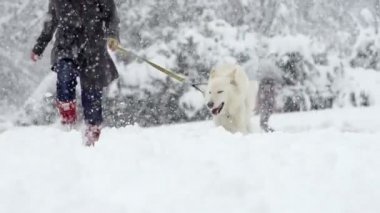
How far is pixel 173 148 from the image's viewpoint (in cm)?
351

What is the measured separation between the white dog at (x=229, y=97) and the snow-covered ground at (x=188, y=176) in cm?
172

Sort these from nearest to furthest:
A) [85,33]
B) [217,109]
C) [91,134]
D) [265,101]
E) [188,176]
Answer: [188,176]
[91,134]
[85,33]
[217,109]
[265,101]

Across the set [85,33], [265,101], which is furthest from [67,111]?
[265,101]

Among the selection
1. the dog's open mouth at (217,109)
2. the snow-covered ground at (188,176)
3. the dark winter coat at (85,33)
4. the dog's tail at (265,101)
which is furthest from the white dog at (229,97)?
the snow-covered ground at (188,176)

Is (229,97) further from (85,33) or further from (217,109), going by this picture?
(85,33)

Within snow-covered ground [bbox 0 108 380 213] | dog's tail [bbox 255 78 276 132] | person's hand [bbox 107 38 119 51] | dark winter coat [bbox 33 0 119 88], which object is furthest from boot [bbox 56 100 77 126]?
dog's tail [bbox 255 78 276 132]

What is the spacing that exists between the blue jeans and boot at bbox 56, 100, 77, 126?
30 millimetres

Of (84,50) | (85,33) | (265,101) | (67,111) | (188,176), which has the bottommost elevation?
(188,176)

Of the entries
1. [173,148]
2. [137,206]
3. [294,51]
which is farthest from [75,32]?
[294,51]

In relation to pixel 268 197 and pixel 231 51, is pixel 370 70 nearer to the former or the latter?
pixel 231 51

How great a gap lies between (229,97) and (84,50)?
192 cm

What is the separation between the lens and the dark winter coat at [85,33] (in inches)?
165

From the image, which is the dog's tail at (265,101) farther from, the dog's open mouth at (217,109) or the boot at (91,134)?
the boot at (91,134)

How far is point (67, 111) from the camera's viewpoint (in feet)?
14.1
